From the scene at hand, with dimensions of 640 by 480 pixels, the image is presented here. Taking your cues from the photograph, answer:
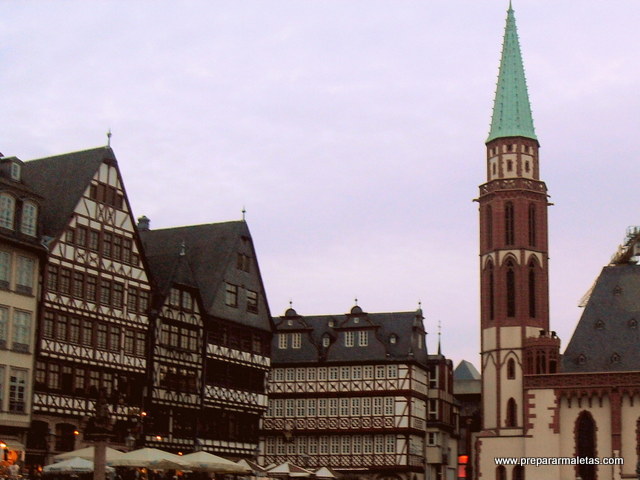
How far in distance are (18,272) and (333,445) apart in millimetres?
37143

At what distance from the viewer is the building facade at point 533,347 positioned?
76.9 meters

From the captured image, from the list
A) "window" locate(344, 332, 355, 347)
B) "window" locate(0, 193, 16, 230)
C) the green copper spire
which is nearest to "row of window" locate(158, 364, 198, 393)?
"window" locate(0, 193, 16, 230)

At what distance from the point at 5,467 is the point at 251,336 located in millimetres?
31169

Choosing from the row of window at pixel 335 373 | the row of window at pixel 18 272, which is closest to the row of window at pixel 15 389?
the row of window at pixel 18 272

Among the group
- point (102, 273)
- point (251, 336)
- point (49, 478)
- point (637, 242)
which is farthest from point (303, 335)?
point (49, 478)

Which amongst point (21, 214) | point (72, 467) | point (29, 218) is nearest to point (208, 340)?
point (29, 218)

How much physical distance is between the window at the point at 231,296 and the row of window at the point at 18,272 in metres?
16.7

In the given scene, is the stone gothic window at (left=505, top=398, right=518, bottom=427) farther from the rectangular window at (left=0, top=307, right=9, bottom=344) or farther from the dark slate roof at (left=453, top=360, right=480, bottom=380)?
the dark slate roof at (left=453, top=360, right=480, bottom=380)

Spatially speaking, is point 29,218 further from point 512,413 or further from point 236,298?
point 512,413

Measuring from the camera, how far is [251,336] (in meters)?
71.4

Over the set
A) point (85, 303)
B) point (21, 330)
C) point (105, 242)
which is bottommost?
point (21, 330)

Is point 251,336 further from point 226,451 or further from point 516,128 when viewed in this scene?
point 516,128

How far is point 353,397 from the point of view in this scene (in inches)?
3371

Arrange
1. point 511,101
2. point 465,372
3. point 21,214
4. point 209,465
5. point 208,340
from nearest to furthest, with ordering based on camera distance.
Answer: point 209,465, point 21,214, point 208,340, point 511,101, point 465,372
